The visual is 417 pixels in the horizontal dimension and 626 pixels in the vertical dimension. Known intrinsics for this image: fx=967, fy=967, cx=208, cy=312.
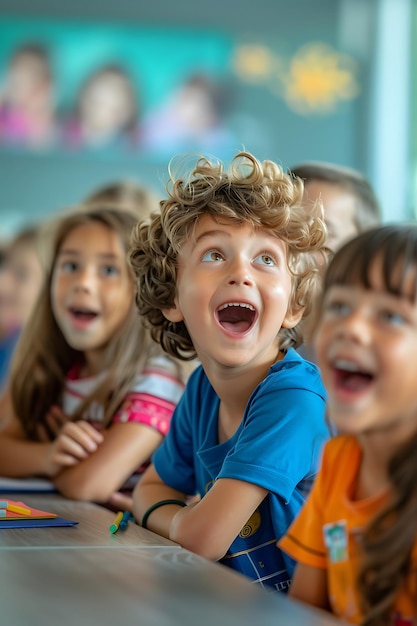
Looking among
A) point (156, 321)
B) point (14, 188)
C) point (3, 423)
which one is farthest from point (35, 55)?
point (156, 321)

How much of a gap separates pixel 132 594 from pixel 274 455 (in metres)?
0.39

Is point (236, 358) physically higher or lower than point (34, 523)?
higher

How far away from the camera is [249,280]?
1399mm

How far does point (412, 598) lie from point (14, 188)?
5.43m

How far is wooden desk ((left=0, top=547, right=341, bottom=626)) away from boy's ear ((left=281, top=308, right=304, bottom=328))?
473mm

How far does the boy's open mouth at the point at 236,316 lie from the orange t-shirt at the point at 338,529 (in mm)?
400

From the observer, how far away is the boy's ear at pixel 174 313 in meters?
1.57

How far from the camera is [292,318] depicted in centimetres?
151

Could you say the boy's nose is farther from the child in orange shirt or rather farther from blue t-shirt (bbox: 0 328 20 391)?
blue t-shirt (bbox: 0 328 20 391)

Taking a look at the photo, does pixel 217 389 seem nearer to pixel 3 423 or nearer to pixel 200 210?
pixel 200 210

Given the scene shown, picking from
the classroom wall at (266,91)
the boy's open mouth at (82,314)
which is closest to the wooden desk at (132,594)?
the boy's open mouth at (82,314)

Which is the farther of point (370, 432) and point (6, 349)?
point (6, 349)

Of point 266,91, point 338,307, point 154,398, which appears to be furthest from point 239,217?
point 266,91

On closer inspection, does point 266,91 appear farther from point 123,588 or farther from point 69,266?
point 123,588
